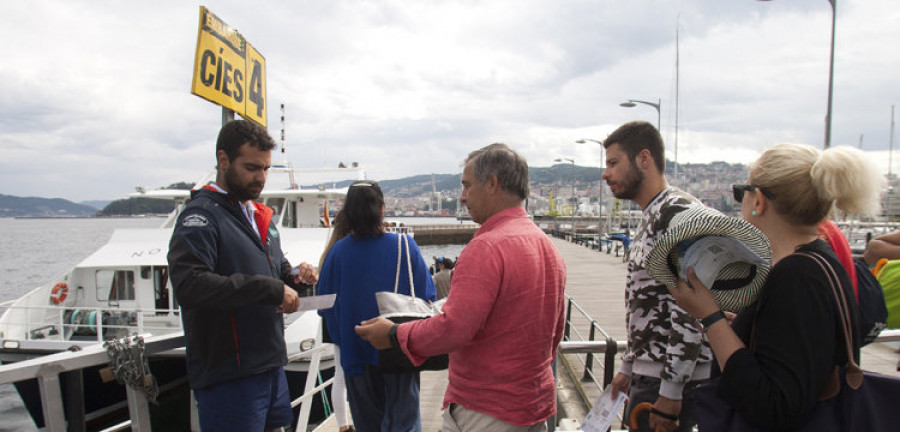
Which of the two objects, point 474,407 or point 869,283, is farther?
point 474,407

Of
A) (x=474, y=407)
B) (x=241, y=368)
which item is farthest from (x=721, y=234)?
(x=241, y=368)

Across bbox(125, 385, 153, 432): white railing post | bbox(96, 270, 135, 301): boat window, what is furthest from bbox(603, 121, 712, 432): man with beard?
bbox(96, 270, 135, 301): boat window

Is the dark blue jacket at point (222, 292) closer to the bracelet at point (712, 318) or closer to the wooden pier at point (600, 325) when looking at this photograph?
the bracelet at point (712, 318)

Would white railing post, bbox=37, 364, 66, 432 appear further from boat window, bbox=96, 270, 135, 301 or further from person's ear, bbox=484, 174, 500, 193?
boat window, bbox=96, 270, 135, 301

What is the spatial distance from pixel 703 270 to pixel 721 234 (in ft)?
0.39

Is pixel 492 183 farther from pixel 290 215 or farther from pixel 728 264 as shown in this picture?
pixel 290 215

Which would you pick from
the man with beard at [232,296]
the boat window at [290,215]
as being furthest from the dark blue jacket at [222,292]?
the boat window at [290,215]

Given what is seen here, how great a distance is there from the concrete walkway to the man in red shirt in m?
2.32

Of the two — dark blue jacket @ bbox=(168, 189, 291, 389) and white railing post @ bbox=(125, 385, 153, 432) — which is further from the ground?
dark blue jacket @ bbox=(168, 189, 291, 389)

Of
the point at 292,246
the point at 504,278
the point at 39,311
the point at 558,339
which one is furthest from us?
the point at 292,246

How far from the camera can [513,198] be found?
215cm

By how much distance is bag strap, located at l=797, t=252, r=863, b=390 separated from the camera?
4.46 ft

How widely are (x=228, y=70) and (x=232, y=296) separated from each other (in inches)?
115

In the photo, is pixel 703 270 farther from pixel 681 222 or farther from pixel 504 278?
pixel 504 278
